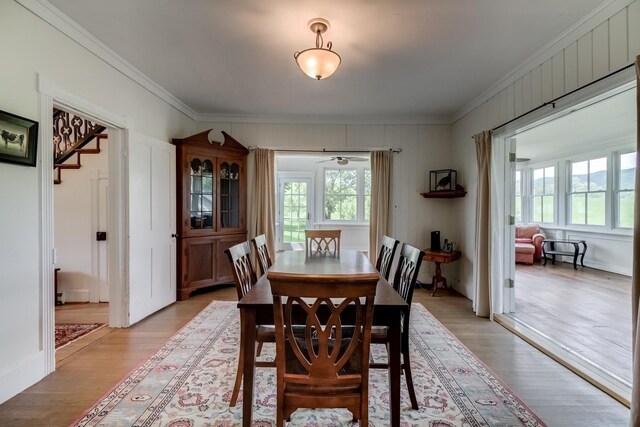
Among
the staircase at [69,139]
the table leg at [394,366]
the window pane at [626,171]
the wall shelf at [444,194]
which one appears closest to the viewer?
the table leg at [394,366]

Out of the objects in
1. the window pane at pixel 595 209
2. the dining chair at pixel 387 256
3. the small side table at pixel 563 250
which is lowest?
the small side table at pixel 563 250

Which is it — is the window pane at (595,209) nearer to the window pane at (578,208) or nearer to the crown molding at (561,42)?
the window pane at (578,208)

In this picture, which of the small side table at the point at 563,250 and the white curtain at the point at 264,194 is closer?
Answer: the white curtain at the point at 264,194

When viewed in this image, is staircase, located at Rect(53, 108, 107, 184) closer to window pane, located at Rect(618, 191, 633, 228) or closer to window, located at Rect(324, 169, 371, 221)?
window, located at Rect(324, 169, 371, 221)

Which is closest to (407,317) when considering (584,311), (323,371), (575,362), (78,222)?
Result: (323,371)

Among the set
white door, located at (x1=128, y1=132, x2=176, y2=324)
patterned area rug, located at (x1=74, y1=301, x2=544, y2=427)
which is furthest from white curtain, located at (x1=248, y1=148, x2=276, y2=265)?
patterned area rug, located at (x1=74, y1=301, x2=544, y2=427)

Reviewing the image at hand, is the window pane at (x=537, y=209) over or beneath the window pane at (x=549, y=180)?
beneath

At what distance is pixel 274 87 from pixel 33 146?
2.35 metres

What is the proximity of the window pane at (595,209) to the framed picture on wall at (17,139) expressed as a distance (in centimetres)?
882

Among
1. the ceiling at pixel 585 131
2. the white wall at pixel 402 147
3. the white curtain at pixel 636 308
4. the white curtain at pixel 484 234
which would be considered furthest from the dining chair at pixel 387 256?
the ceiling at pixel 585 131

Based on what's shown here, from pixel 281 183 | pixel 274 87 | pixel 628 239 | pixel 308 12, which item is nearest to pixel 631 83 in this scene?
pixel 308 12

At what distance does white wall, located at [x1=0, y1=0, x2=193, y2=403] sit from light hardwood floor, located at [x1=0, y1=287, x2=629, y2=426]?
0.23 meters

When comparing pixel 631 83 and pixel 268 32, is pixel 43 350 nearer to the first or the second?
pixel 268 32

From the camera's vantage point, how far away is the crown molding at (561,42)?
6.85 feet
